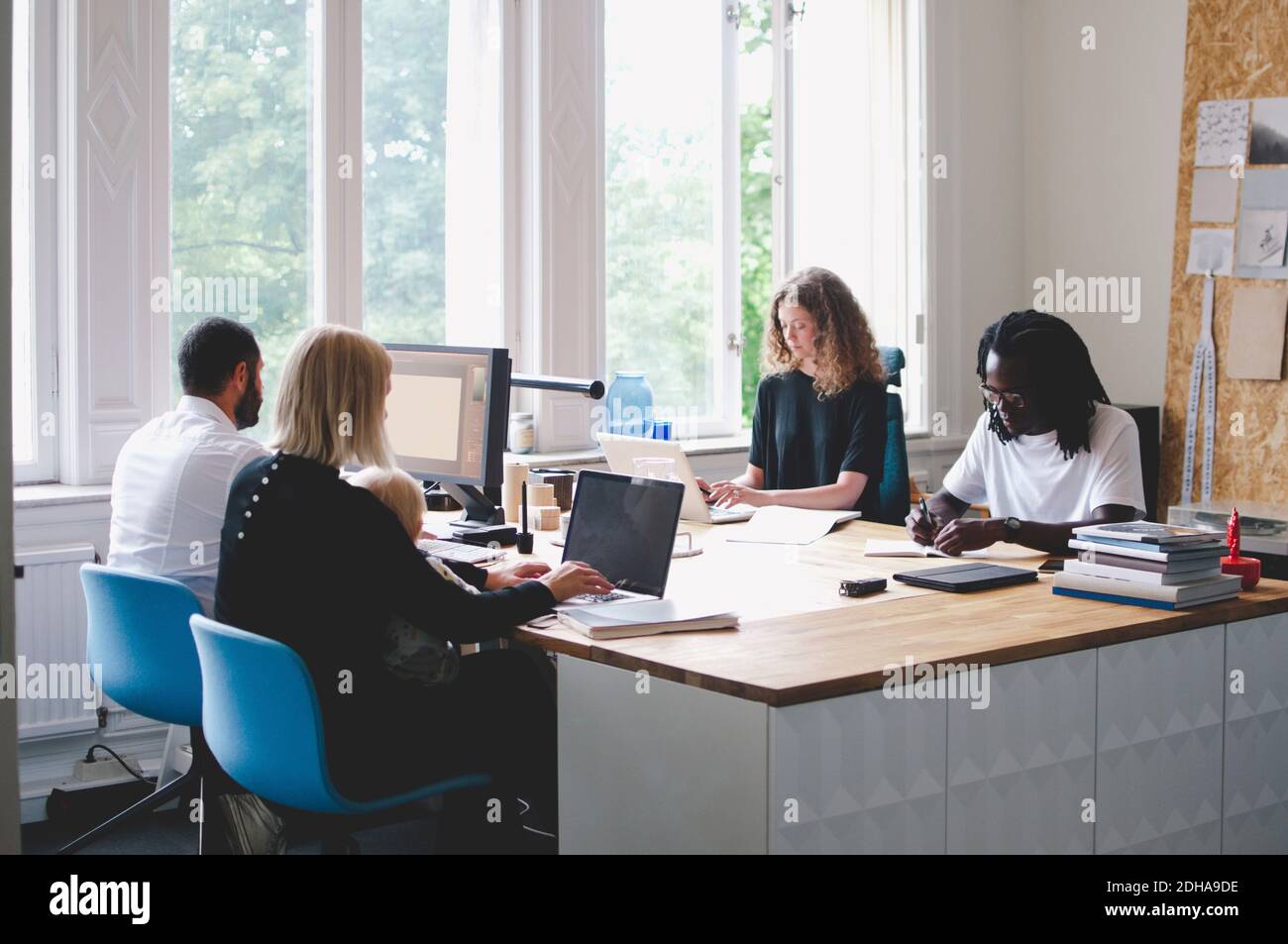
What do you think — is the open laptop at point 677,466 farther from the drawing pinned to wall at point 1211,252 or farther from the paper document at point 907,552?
the drawing pinned to wall at point 1211,252

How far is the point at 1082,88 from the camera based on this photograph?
5.84m

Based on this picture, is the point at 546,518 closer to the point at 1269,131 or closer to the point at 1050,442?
the point at 1050,442

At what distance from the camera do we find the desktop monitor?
11.4 ft

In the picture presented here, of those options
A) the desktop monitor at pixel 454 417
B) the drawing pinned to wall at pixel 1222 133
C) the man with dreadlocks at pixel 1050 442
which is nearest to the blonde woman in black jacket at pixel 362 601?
the desktop monitor at pixel 454 417

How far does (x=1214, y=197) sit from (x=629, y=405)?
2377mm

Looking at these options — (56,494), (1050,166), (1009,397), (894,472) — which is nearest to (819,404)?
(894,472)

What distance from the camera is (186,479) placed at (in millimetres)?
A: 3008

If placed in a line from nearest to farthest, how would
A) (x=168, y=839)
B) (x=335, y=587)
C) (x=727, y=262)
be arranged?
1. (x=335, y=587)
2. (x=168, y=839)
3. (x=727, y=262)

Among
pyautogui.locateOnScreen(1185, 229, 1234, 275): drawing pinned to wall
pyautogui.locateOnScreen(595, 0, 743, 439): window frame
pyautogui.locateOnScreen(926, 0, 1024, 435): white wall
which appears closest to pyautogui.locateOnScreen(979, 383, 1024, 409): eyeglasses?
pyautogui.locateOnScreen(595, 0, 743, 439): window frame

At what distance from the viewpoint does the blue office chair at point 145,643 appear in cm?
280

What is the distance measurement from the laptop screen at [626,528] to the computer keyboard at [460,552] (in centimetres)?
37

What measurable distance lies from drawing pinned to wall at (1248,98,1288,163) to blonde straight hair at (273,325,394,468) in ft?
12.5

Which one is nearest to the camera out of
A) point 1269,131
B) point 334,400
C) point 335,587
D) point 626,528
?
point 335,587

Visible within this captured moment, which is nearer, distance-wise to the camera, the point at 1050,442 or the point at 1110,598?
the point at 1110,598
